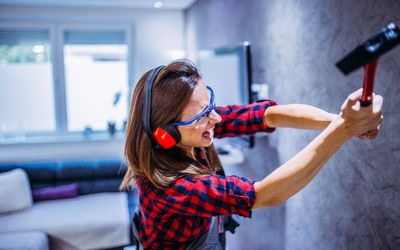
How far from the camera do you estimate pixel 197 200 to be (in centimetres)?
93

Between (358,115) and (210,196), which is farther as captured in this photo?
(210,196)

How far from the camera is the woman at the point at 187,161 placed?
88 cm

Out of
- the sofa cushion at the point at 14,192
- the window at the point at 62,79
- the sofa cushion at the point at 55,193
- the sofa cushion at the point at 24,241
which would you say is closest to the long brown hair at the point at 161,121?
the sofa cushion at the point at 24,241

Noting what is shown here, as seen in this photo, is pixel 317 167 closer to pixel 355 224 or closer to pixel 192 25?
pixel 355 224

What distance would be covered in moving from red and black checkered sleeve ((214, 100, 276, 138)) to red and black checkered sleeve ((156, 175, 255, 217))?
32 cm

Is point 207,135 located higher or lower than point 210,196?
higher

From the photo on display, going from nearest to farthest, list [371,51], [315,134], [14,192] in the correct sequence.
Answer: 1. [371,51]
2. [315,134]
3. [14,192]

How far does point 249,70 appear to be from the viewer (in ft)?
7.64

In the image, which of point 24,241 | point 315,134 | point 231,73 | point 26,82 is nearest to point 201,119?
point 315,134

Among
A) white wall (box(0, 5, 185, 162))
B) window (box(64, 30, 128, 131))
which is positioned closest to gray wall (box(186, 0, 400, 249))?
white wall (box(0, 5, 185, 162))

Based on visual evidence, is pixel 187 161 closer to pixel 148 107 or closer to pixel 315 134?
pixel 148 107

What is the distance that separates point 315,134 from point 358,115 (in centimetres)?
91

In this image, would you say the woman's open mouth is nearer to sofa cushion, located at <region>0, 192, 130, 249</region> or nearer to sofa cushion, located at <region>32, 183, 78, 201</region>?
sofa cushion, located at <region>0, 192, 130, 249</region>

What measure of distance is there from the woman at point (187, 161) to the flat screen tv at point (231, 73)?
44.5 inches
